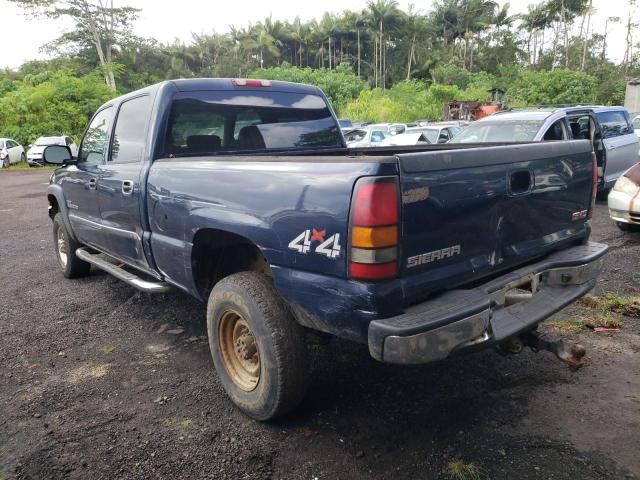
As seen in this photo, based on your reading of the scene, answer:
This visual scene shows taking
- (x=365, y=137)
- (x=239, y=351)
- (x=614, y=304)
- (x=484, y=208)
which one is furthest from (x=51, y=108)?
(x=484, y=208)

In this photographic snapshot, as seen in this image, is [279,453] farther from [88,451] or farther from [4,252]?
[4,252]

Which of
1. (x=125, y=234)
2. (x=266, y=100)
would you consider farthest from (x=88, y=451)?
(x=266, y=100)

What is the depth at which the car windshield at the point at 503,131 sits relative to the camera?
7773mm

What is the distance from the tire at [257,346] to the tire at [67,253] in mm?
3179

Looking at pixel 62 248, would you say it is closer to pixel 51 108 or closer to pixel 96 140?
pixel 96 140

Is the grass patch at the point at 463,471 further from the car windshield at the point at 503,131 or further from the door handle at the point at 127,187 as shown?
the car windshield at the point at 503,131

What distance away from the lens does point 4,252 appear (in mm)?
7449

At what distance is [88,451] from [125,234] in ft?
5.58

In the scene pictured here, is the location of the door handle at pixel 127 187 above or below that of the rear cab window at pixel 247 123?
below

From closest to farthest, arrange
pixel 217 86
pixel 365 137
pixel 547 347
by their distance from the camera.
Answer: pixel 547 347 < pixel 217 86 < pixel 365 137

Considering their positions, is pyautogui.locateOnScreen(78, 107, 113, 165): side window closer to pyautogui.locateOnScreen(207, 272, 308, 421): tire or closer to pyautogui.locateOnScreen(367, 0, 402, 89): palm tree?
pyautogui.locateOnScreen(207, 272, 308, 421): tire

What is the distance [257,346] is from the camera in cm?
271

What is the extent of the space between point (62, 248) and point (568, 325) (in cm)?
537

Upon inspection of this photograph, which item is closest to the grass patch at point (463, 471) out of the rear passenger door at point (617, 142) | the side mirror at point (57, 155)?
the side mirror at point (57, 155)
